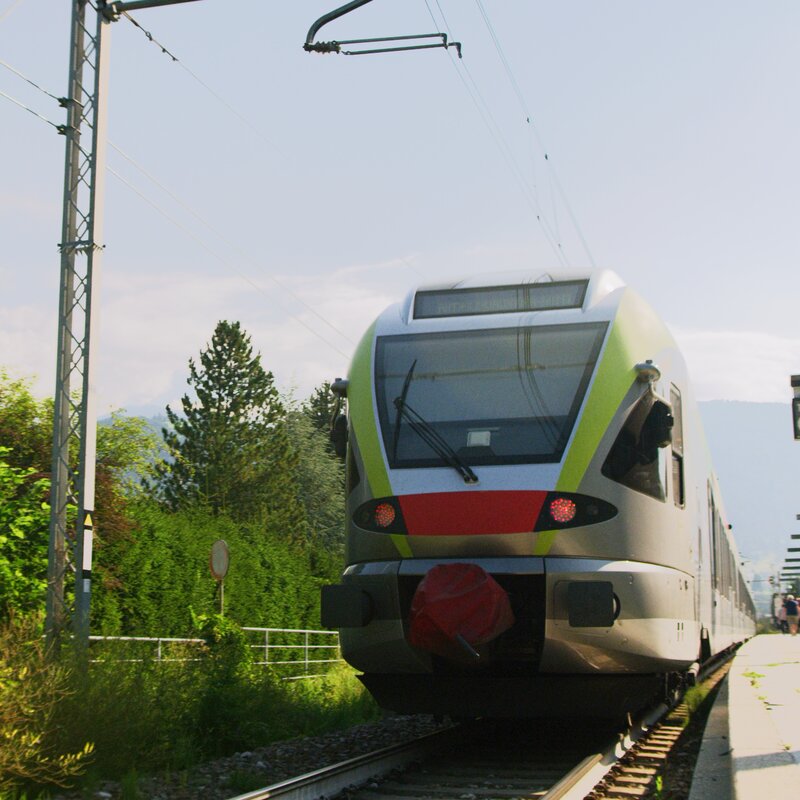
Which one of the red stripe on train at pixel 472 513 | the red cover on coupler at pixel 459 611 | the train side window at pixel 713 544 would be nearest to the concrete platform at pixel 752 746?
the train side window at pixel 713 544

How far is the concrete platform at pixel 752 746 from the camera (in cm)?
657

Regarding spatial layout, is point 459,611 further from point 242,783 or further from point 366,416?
point 366,416

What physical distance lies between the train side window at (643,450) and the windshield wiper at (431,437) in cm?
103

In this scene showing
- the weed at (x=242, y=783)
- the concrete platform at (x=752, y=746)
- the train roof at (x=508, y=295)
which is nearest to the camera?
the concrete platform at (x=752, y=746)

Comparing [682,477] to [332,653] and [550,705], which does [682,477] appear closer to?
[550,705]

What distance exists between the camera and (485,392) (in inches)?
371

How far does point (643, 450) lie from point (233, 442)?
50.6 meters

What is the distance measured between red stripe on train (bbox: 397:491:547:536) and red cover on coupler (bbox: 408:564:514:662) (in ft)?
1.13

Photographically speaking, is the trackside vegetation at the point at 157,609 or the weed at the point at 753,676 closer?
the trackside vegetation at the point at 157,609

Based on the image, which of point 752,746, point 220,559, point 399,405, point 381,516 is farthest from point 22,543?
point 752,746

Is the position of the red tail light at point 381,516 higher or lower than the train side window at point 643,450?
lower

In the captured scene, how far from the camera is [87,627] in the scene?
11.2 meters

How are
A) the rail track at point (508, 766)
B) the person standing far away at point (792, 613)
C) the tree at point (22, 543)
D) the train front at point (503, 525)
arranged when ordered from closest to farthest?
the rail track at point (508, 766)
the train front at point (503, 525)
the tree at point (22, 543)
the person standing far away at point (792, 613)

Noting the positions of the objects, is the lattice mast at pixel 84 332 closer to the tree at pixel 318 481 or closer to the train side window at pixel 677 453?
the train side window at pixel 677 453
